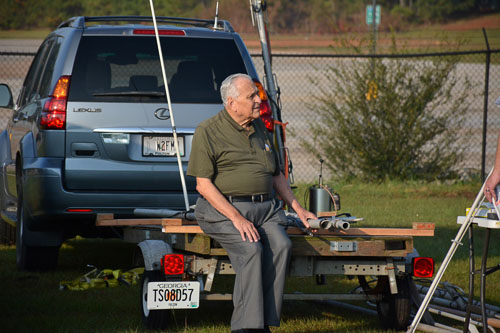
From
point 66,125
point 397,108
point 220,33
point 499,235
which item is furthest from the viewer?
point 397,108

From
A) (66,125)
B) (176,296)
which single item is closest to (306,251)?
(176,296)

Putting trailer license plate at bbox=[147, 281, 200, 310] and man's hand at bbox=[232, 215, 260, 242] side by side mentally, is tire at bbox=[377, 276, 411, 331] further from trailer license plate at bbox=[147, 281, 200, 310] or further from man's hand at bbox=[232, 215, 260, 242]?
trailer license plate at bbox=[147, 281, 200, 310]

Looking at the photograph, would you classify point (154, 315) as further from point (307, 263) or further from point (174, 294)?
point (307, 263)

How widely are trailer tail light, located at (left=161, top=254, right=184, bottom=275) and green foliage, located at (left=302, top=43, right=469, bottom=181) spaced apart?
9.45 m

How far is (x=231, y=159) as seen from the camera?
18.6 feet

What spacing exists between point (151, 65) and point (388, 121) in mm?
7924

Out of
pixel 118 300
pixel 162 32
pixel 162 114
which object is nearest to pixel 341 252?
pixel 118 300

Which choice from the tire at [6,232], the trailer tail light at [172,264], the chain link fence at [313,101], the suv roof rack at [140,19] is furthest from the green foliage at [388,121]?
the trailer tail light at [172,264]

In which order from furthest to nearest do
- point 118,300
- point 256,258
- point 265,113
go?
point 265,113, point 118,300, point 256,258

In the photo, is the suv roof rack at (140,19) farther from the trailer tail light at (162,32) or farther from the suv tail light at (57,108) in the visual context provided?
the suv tail light at (57,108)

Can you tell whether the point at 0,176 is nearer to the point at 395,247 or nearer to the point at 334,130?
the point at 395,247

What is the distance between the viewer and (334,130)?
15625 millimetres

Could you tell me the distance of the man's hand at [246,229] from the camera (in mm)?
5391

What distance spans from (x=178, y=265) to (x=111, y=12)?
160 feet
